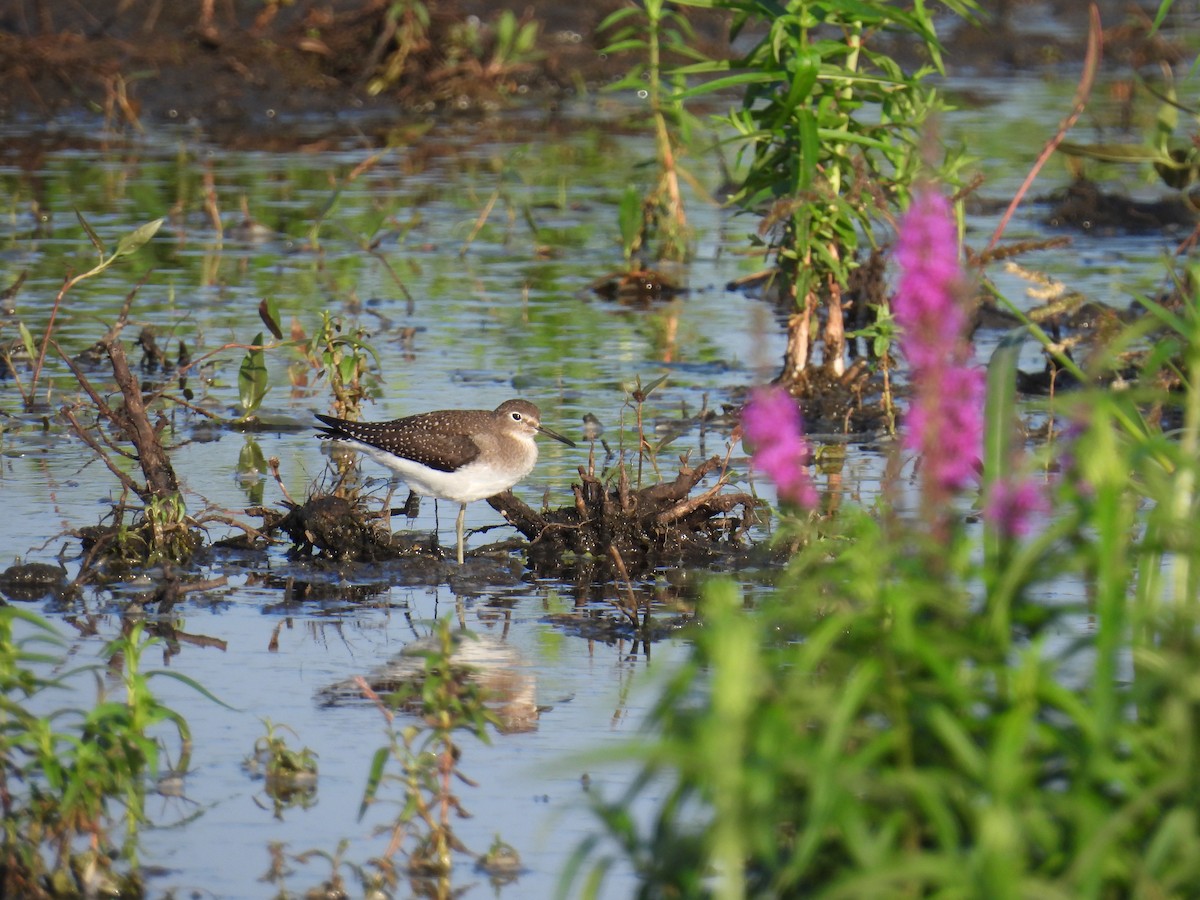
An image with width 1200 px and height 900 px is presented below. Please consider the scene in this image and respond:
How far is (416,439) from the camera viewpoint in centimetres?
836

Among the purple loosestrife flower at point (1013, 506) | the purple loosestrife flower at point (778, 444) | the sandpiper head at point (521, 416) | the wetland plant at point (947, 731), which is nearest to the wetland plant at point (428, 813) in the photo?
the wetland plant at point (947, 731)

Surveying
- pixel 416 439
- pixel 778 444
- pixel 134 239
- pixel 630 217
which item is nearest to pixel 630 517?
pixel 416 439

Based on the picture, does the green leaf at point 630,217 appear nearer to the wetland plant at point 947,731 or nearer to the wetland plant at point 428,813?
the wetland plant at point 428,813

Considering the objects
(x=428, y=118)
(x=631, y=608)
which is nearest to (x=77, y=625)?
(x=631, y=608)

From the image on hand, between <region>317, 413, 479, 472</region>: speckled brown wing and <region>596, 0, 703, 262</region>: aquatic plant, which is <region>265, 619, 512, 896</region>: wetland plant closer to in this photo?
<region>317, 413, 479, 472</region>: speckled brown wing

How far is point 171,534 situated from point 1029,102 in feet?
61.1

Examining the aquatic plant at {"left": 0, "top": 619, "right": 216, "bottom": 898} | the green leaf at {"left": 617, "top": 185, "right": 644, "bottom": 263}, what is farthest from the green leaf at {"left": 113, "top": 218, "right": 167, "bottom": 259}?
the green leaf at {"left": 617, "top": 185, "right": 644, "bottom": 263}

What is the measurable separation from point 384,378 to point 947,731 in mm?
7985

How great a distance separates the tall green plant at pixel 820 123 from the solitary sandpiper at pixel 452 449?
1660 millimetres

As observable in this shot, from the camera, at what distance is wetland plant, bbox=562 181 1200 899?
3.44 meters

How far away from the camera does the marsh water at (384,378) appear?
565 centimetres

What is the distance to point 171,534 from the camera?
776 centimetres

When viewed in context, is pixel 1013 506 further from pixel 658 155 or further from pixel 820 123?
pixel 658 155

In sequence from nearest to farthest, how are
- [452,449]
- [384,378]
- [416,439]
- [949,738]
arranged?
[949,738]
[452,449]
[416,439]
[384,378]
